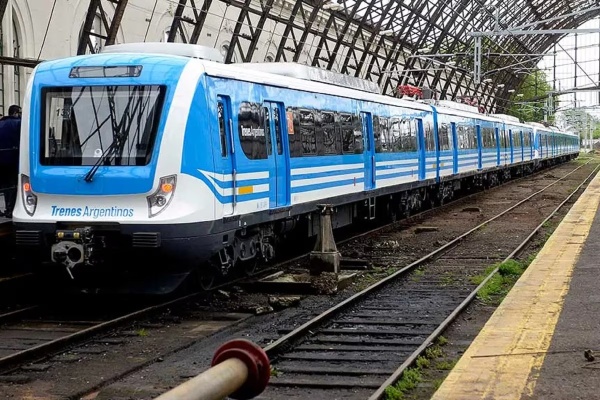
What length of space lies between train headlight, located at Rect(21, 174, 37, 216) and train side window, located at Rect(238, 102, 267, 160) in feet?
8.09

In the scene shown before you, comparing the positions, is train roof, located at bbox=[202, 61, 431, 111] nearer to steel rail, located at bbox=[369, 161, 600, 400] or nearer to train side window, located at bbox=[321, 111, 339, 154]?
train side window, located at bbox=[321, 111, 339, 154]

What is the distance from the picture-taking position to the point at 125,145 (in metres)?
9.55

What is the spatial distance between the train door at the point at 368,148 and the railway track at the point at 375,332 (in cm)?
240

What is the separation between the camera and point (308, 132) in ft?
43.8

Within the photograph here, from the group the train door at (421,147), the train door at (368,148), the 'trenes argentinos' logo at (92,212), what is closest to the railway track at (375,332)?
the 'trenes argentinos' logo at (92,212)

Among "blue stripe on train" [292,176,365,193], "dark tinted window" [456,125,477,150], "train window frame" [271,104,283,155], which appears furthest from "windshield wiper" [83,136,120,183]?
"dark tinted window" [456,125,477,150]

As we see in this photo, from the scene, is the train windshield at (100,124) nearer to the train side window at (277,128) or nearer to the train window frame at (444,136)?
the train side window at (277,128)

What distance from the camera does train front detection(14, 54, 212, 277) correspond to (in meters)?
9.32

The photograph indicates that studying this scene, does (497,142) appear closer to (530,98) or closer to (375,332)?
(375,332)

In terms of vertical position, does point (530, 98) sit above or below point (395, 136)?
above

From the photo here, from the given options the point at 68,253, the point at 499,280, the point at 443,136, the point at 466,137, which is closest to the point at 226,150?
the point at 68,253

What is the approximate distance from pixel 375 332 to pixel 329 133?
6111 millimetres

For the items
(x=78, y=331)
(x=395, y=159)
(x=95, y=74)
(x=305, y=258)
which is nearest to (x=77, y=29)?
(x=395, y=159)

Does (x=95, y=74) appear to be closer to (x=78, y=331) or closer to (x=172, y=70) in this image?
(x=172, y=70)
